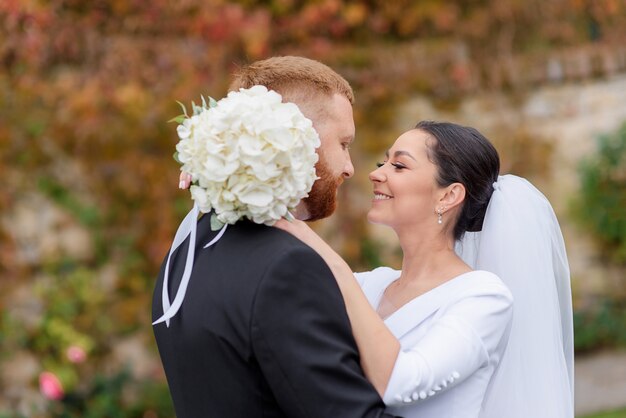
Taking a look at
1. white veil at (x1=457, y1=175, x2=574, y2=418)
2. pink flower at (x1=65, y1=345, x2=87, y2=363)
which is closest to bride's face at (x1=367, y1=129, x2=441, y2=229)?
white veil at (x1=457, y1=175, x2=574, y2=418)

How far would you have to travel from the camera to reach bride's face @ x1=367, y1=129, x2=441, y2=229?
3150 millimetres

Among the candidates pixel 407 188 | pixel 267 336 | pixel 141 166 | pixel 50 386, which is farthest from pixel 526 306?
pixel 141 166

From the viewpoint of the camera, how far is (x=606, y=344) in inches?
→ 302

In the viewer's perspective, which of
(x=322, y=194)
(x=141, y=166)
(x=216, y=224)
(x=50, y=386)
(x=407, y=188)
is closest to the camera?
(x=216, y=224)

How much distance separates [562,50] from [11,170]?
15.2ft

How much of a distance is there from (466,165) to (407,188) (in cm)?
22

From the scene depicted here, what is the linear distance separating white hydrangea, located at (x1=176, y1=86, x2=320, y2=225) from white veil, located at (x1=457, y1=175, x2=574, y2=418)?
1.06 m

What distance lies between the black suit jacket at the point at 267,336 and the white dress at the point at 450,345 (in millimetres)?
209

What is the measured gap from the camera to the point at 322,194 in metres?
2.77

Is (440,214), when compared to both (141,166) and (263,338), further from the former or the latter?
(141,166)

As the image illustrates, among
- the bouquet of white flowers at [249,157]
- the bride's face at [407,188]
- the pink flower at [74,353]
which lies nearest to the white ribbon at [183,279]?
the bouquet of white flowers at [249,157]

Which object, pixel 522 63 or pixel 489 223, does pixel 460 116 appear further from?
pixel 489 223

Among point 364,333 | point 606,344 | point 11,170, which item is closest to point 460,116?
point 606,344

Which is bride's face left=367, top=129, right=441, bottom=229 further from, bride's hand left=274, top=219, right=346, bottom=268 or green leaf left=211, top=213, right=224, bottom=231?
green leaf left=211, top=213, right=224, bottom=231
